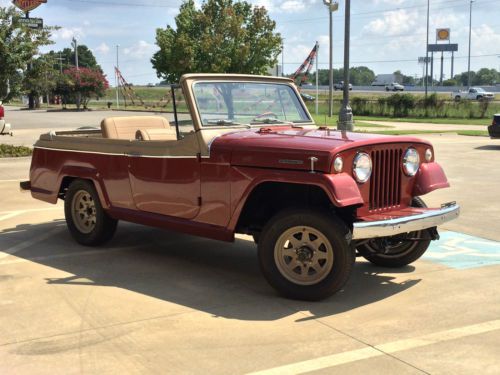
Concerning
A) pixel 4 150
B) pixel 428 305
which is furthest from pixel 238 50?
pixel 428 305

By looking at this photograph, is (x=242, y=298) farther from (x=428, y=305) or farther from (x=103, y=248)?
(x=103, y=248)

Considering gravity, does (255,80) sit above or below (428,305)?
above

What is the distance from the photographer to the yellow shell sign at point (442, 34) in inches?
3561

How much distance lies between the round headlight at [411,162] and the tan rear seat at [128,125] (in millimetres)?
2694

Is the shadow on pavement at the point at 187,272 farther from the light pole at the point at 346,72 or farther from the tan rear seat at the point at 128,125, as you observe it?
the light pole at the point at 346,72

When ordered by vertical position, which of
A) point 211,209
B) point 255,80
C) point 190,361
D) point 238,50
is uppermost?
point 238,50

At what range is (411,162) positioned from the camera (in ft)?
16.6

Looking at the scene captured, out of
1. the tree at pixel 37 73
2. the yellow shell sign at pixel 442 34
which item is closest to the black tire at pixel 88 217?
the tree at pixel 37 73

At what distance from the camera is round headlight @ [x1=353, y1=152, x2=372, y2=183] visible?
454 cm

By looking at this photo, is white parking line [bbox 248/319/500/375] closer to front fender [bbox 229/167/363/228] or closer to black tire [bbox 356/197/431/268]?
front fender [bbox 229/167/363/228]

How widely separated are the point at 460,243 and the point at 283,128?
260 centimetres

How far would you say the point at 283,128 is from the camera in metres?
5.74

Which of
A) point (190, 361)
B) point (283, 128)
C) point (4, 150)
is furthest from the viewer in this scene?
point (4, 150)

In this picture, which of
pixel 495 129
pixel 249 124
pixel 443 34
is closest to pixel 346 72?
pixel 495 129
